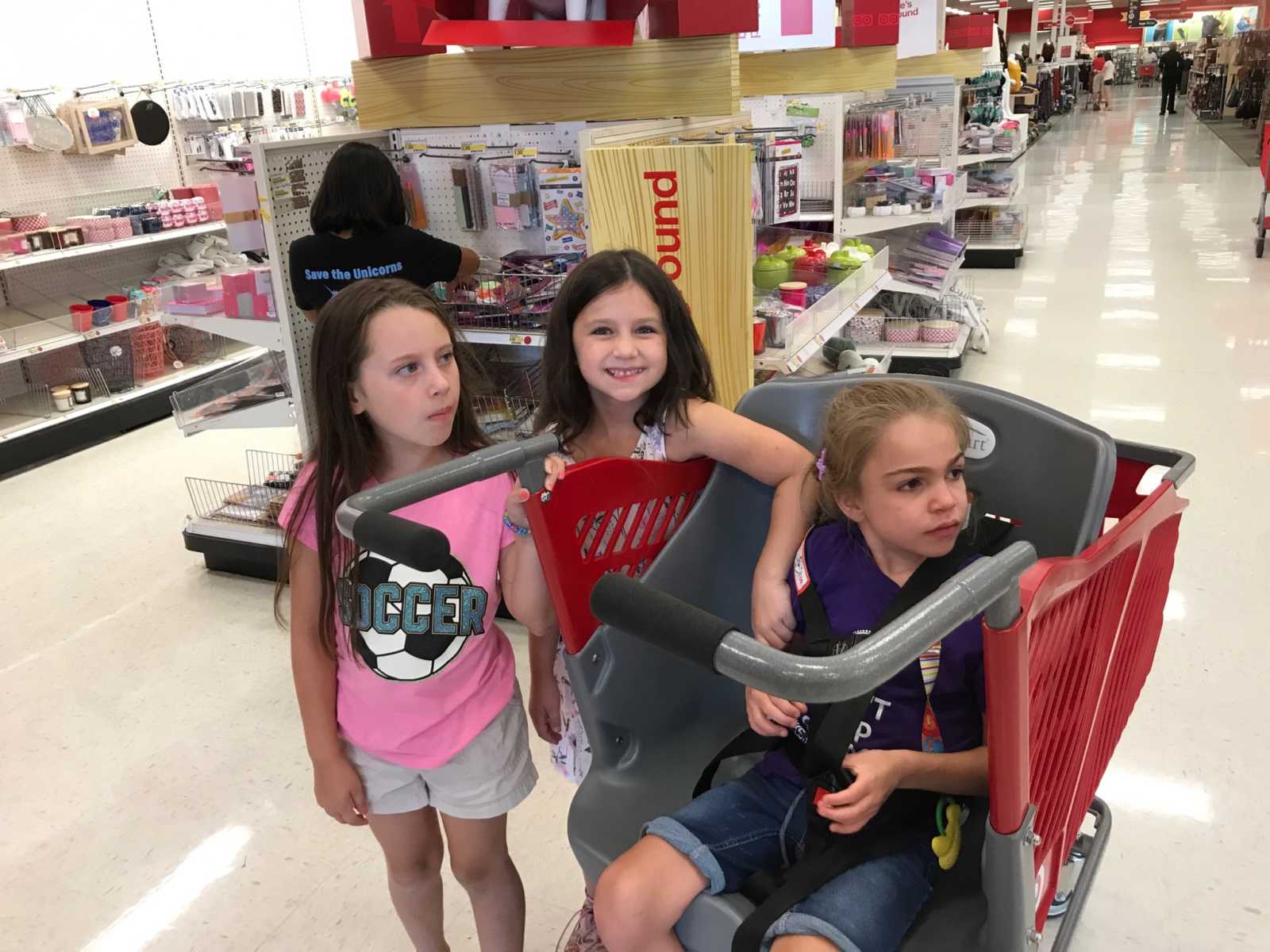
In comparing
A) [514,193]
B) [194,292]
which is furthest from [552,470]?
[194,292]

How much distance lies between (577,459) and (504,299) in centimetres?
172

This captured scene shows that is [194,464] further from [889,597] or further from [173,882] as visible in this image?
[889,597]

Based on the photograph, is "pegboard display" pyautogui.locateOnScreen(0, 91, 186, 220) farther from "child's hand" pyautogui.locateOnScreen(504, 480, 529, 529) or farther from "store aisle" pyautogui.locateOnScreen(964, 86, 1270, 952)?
"child's hand" pyautogui.locateOnScreen(504, 480, 529, 529)

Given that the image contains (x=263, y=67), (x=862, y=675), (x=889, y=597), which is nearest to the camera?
(x=862, y=675)

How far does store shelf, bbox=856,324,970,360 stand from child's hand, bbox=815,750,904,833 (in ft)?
14.1

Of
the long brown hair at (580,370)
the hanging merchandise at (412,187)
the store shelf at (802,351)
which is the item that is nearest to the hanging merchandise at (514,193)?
the hanging merchandise at (412,187)

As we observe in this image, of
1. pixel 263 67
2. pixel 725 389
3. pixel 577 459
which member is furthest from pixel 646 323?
pixel 263 67

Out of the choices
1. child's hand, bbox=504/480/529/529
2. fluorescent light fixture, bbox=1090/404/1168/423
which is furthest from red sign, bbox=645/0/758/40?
fluorescent light fixture, bbox=1090/404/1168/423

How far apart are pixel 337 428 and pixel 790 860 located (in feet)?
2.97

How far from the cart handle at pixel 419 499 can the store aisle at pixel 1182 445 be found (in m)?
1.50

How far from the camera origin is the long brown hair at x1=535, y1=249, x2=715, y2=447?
1.61 metres

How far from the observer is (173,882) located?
2246 mm

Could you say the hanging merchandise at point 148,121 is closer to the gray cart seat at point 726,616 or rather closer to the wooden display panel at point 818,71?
the wooden display panel at point 818,71

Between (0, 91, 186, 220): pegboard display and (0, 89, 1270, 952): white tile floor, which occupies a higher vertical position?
(0, 91, 186, 220): pegboard display
